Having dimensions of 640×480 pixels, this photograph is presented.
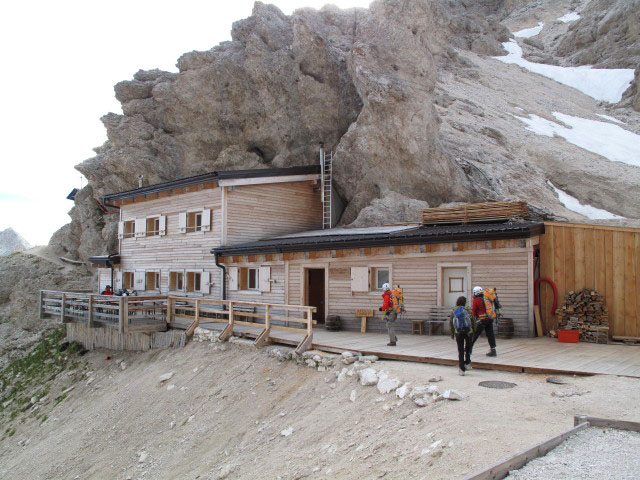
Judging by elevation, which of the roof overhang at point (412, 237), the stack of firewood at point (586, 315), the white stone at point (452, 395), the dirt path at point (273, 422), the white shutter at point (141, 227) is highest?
the white shutter at point (141, 227)

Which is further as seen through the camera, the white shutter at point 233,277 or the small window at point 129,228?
the small window at point 129,228

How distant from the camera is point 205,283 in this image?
2481 cm

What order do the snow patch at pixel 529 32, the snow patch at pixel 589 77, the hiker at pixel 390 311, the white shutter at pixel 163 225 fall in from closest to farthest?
the hiker at pixel 390 311, the white shutter at pixel 163 225, the snow patch at pixel 589 77, the snow patch at pixel 529 32

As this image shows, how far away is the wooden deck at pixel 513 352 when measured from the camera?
1109cm

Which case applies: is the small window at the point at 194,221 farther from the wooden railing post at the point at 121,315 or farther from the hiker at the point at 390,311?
the hiker at the point at 390,311

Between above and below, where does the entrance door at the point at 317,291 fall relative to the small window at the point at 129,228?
below

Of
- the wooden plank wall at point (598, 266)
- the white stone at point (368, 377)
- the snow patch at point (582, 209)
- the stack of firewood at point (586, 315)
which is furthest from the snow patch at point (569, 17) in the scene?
the white stone at point (368, 377)

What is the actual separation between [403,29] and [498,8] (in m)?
100

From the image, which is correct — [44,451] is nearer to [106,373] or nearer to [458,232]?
[106,373]

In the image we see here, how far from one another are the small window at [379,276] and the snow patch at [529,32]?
Result: 97784 mm

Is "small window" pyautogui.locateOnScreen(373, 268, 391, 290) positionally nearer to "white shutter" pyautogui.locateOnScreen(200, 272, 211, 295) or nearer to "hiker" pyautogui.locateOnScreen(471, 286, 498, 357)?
"hiker" pyautogui.locateOnScreen(471, 286, 498, 357)

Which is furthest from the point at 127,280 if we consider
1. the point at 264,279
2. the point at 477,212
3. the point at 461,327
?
the point at 461,327

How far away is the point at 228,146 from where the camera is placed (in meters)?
38.7

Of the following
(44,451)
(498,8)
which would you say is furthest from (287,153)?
(498,8)
